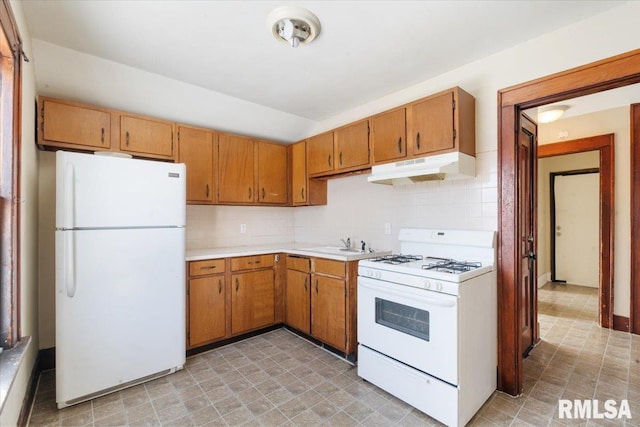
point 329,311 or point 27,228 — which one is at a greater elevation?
point 27,228

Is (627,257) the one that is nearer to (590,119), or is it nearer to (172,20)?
(590,119)

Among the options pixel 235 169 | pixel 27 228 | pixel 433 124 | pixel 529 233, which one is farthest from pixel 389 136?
pixel 27 228

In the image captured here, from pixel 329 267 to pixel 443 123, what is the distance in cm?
153

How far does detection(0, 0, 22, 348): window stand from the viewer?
4.91 feet

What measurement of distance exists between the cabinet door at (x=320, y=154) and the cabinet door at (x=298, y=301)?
115 cm

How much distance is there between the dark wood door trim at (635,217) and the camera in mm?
3123

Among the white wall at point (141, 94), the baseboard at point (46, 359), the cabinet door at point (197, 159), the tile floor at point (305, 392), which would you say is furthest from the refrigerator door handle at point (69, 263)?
the white wall at point (141, 94)

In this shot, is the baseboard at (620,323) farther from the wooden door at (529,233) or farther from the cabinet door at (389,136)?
the cabinet door at (389,136)

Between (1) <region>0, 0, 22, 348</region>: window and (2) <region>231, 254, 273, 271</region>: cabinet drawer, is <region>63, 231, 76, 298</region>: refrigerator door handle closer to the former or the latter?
(1) <region>0, 0, 22, 348</region>: window

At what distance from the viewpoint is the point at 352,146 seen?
296cm

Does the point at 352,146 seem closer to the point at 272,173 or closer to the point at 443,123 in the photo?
the point at 443,123

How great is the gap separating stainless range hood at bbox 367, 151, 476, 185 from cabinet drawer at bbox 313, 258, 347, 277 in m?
0.81

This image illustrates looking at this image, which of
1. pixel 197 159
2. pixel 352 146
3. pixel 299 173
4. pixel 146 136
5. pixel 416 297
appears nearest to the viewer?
pixel 416 297

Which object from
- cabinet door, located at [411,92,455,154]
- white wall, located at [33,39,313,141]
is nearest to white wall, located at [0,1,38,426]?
white wall, located at [33,39,313,141]
